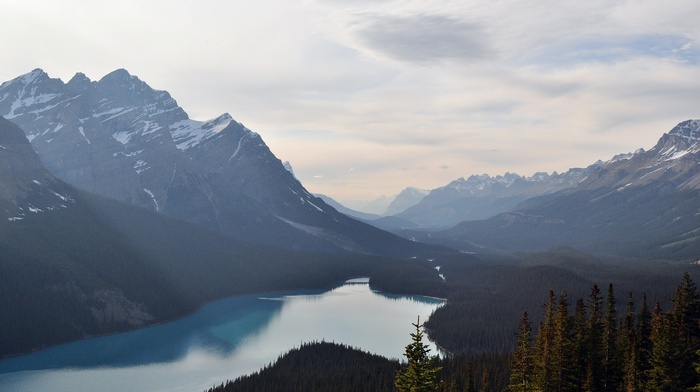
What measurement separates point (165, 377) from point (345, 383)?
56351 mm

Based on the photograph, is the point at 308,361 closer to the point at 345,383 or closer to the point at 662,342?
the point at 345,383

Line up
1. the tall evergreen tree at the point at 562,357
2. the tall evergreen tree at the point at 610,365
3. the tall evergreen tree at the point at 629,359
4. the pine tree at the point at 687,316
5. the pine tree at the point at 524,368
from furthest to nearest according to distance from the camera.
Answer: the tall evergreen tree at the point at 610,365 < the pine tree at the point at 687,316 < the tall evergreen tree at the point at 562,357 < the pine tree at the point at 524,368 < the tall evergreen tree at the point at 629,359

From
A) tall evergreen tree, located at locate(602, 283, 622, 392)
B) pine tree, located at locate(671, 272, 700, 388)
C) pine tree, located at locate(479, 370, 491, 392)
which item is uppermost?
pine tree, located at locate(671, 272, 700, 388)

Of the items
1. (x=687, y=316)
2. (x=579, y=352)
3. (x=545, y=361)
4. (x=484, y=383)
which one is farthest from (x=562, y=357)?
(x=484, y=383)

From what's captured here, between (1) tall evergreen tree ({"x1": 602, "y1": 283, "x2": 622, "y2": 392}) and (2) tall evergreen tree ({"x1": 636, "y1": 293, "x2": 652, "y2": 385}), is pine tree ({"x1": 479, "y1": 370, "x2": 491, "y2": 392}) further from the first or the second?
(2) tall evergreen tree ({"x1": 636, "y1": 293, "x2": 652, "y2": 385})

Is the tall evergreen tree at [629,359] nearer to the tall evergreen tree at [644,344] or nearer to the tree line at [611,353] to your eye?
the tree line at [611,353]

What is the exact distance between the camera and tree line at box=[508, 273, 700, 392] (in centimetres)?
6166

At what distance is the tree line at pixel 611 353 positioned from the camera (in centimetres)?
6166

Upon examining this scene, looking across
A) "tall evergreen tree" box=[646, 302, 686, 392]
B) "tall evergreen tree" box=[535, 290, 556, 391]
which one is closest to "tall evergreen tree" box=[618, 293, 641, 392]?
"tall evergreen tree" box=[646, 302, 686, 392]

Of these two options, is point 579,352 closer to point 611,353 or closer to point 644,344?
point 611,353

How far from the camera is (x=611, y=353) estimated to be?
2785 inches

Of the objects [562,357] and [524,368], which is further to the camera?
[562,357]

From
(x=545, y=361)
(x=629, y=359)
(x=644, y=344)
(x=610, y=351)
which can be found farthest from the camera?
(x=644, y=344)

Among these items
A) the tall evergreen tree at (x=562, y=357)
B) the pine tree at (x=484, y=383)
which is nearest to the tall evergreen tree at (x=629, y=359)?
the tall evergreen tree at (x=562, y=357)
